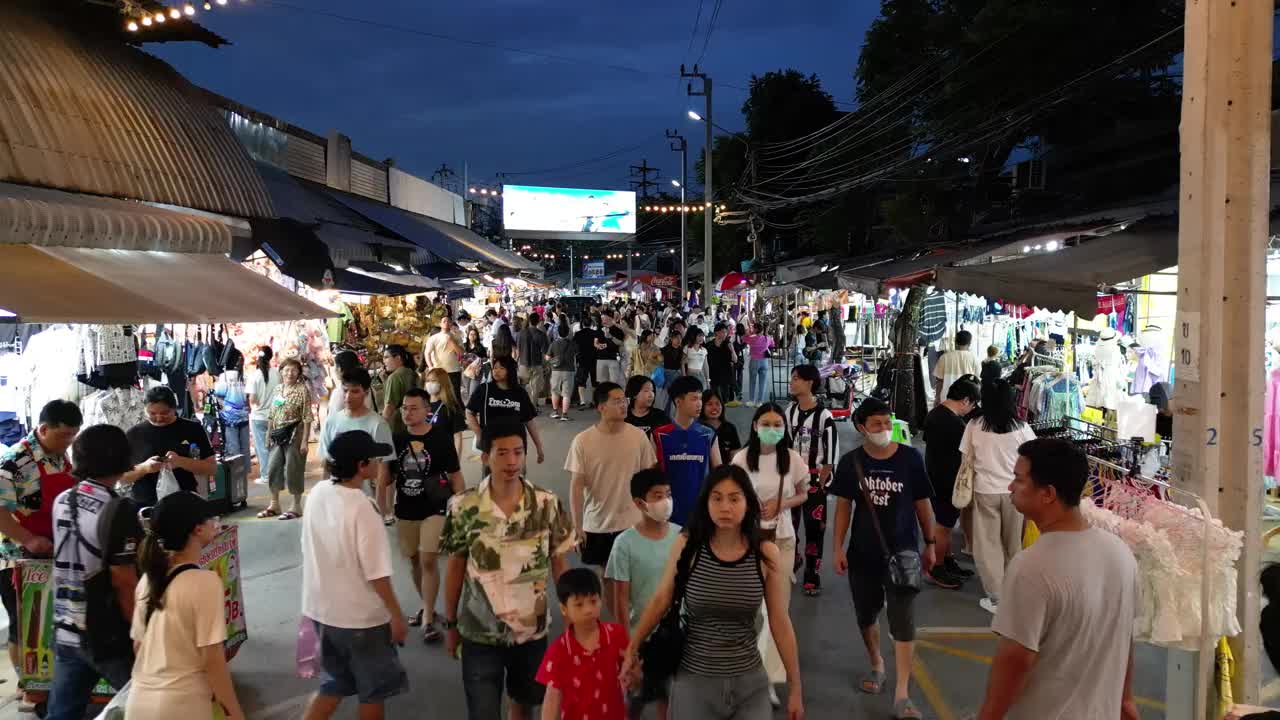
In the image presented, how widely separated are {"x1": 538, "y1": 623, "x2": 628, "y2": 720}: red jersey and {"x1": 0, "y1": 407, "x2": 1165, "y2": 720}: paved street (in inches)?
71.7

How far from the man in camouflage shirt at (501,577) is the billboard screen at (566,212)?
4596 cm

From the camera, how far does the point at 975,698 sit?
17.7ft

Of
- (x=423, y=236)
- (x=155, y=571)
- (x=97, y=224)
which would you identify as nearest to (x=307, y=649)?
(x=155, y=571)

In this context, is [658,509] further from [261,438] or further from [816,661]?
[261,438]

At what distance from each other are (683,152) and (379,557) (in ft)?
141

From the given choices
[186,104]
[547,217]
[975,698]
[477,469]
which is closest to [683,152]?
[547,217]

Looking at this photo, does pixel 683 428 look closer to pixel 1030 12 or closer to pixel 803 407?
pixel 803 407

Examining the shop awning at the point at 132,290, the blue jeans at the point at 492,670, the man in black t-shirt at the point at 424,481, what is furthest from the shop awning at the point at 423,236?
the blue jeans at the point at 492,670

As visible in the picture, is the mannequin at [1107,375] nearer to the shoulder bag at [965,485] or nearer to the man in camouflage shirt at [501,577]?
the shoulder bag at [965,485]

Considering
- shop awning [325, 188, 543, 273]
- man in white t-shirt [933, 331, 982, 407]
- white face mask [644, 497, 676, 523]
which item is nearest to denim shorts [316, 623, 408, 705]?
white face mask [644, 497, 676, 523]

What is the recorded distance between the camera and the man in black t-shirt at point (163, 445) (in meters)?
6.46

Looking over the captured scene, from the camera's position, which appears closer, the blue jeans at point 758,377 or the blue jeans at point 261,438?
the blue jeans at point 261,438

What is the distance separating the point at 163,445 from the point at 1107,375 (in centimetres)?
1004

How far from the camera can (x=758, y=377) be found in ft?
60.2
